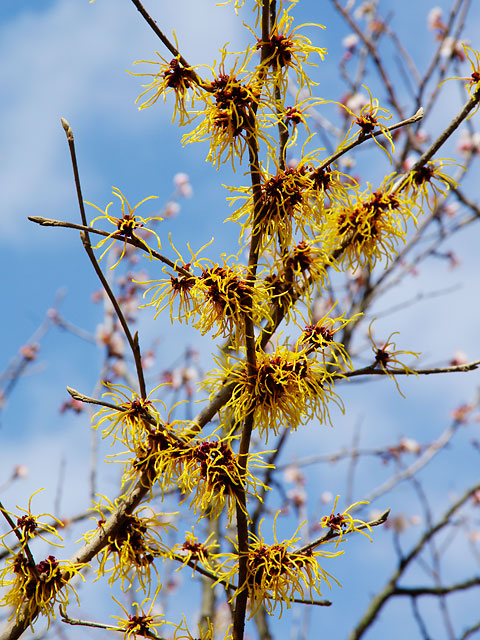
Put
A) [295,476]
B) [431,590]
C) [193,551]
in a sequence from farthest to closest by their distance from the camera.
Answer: [295,476], [431,590], [193,551]

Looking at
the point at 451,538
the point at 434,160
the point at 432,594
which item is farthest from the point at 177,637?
the point at 451,538

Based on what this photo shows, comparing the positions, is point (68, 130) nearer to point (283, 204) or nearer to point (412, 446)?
point (283, 204)

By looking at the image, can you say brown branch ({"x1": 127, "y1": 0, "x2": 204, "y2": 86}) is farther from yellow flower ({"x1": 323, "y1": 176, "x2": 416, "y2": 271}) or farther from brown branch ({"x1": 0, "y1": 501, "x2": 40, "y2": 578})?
brown branch ({"x1": 0, "y1": 501, "x2": 40, "y2": 578})

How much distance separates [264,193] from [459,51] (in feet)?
15.3

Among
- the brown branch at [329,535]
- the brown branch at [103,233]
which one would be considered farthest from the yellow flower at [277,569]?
the brown branch at [103,233]

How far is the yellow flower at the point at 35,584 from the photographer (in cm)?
182

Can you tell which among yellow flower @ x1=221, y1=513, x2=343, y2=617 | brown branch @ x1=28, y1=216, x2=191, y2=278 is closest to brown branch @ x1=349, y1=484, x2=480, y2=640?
yellow flower @ x1=221, y1=513, x2=343, y2=617

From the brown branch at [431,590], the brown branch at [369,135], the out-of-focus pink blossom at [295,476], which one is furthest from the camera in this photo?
the out-of-focus pink blossom at [295,476]

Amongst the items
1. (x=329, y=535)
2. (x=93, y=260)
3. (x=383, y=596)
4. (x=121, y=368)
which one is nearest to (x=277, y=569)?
(x=329, y=535)

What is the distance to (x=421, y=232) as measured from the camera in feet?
17.8

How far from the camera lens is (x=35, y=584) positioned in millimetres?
1835

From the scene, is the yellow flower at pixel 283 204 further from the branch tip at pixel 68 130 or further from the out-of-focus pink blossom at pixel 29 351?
the out-of-focus pink blossom at pixel 29 351

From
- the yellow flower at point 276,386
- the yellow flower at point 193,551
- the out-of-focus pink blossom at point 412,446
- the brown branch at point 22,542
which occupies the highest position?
the out-of-focus pink blossom at point 412,446

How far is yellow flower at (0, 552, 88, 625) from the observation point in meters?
1.82
